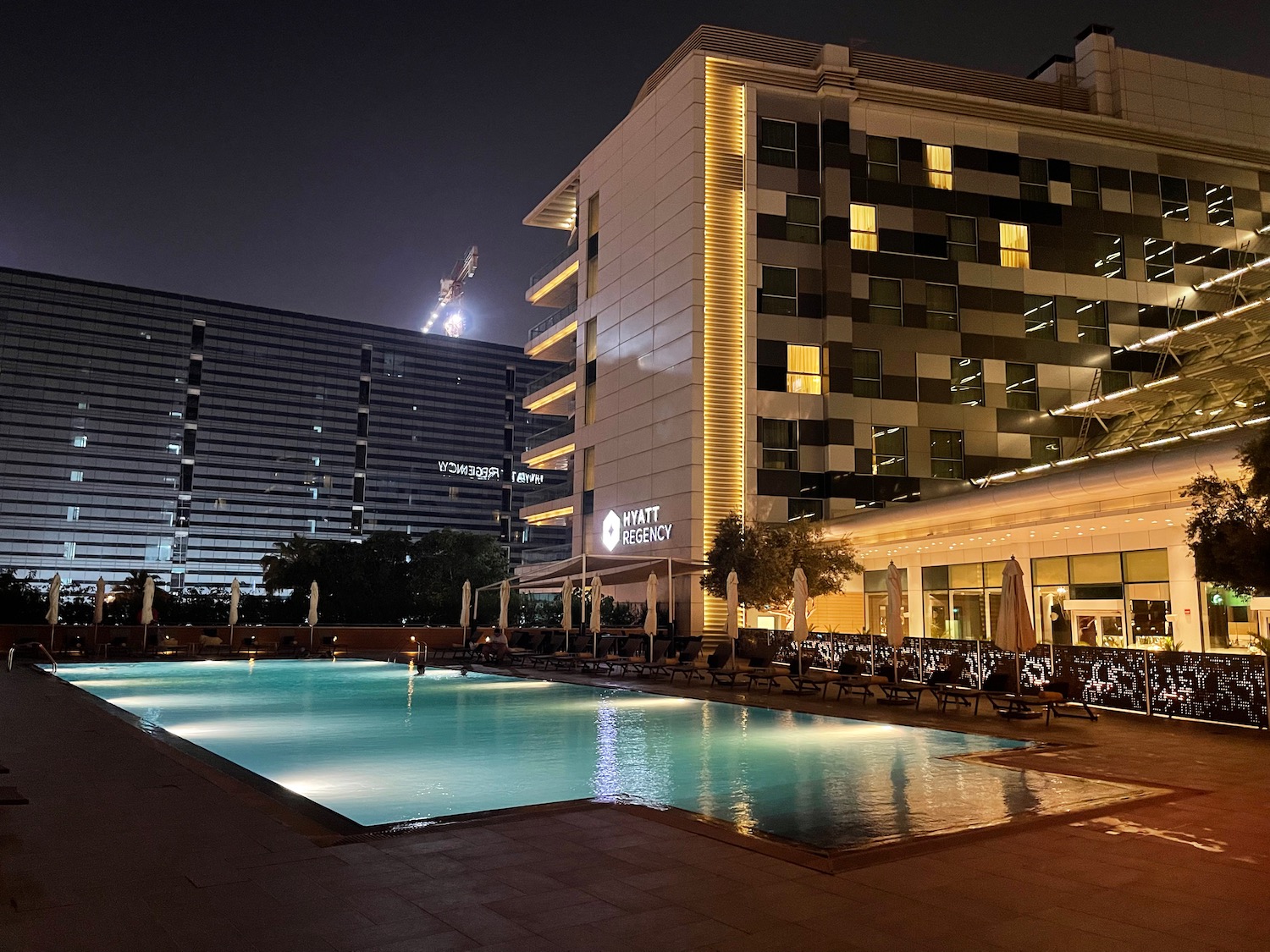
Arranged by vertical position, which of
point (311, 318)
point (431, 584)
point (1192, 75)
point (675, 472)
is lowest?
point (431, 584)

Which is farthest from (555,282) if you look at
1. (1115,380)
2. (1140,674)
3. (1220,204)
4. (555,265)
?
(1140,674)

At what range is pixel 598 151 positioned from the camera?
4181cm

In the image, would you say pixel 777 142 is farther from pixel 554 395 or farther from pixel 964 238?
pixel 554 395

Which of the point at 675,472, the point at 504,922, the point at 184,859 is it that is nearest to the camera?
the point at 504,922

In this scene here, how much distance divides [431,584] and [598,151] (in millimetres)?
21447

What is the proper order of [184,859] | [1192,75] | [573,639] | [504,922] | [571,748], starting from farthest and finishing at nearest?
[1192,75]
[573,639]
[571,748]
[184,859]
[504,922]

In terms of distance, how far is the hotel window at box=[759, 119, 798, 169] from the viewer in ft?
111

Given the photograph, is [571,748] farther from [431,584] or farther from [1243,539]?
[431,584]

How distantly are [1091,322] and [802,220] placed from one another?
12.5 m

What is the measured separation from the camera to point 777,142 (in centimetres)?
3416

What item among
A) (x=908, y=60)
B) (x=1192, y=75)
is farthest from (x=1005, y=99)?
(x=1192, y=75)

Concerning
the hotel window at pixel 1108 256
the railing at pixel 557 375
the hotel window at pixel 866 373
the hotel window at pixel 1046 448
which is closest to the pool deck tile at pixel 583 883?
the hotel window at pixel 866 373

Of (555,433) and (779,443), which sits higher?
(555,433)

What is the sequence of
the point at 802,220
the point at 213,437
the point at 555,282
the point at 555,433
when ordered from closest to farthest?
the point at 802,220
the point at 555,433
the point at 555,282
the point at 213,437
